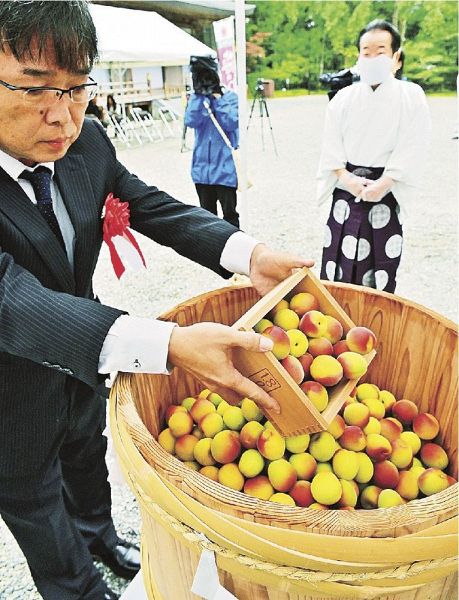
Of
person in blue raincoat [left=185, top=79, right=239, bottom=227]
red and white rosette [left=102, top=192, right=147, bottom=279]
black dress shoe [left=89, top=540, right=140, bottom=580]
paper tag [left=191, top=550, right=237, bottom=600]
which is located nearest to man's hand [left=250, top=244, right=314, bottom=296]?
red and white rosette [left=102, top=192, right=147, bottom=279]

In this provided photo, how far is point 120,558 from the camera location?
177 centimetres

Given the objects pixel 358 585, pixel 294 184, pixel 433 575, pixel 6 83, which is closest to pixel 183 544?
pixel 358 585

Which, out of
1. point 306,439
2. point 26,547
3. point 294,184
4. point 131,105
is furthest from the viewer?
point 131,105

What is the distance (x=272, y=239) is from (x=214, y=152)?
1.01 metres

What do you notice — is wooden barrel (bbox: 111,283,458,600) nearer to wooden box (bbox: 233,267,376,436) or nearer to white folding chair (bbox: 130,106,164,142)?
wooden box (bbox: 233,267,376,436)

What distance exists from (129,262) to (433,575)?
3.58 feet

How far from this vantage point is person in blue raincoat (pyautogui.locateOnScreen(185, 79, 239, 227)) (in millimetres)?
4484

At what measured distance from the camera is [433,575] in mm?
786

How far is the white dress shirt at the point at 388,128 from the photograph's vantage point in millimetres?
2725

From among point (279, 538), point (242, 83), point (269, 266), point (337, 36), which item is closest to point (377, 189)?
point (242, 83)

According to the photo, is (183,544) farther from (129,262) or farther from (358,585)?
(129,262)

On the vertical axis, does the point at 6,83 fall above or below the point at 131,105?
below

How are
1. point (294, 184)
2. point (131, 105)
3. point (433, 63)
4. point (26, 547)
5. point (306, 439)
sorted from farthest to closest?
point (433, 63), point (131, 105), point (294, 184), point (26, 547), point (306, 439)

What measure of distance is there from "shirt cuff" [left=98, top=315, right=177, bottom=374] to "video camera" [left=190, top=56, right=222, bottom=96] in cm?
412
